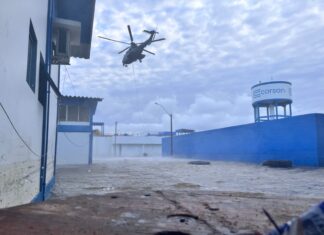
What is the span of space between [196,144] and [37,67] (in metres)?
35.9

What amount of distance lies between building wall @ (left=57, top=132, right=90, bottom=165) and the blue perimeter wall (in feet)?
45.6

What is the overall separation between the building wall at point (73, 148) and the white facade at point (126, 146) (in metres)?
27.2

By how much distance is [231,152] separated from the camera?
1252 inches

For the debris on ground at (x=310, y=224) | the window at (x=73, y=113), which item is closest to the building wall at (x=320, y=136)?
the window at (x=73, y=113)

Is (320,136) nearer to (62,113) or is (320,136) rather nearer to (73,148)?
→ (73,148)

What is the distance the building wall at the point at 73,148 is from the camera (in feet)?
80.9

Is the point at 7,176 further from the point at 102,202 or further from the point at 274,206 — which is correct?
the point at 274,206

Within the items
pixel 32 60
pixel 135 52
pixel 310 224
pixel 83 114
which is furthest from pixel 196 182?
pixel 83 114

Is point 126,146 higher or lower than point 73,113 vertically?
lower

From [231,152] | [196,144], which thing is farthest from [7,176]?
[196,144]

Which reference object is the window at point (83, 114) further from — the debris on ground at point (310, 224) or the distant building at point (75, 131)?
the debris on ground at point (310, 224)

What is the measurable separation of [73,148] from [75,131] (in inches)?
52.1

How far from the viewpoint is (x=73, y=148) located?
24984 mm

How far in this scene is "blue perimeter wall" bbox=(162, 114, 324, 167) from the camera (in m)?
21.2
